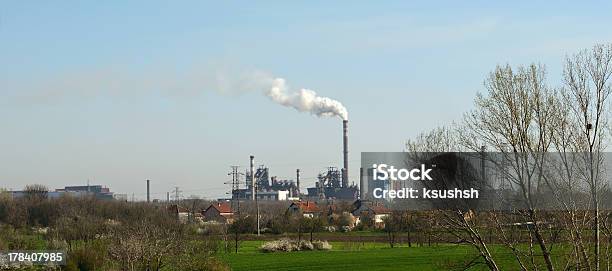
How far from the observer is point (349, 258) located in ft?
182

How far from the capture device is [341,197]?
17725cm

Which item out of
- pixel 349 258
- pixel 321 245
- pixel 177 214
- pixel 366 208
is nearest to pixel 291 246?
pixel 321 245

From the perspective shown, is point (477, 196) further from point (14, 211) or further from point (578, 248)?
point (14, 211)

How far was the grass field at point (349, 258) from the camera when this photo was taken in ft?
163

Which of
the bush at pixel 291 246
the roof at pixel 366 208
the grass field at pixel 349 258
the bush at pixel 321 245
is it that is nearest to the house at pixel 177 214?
the grass field at pixel 349 258

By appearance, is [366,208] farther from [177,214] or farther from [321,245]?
[177,214]

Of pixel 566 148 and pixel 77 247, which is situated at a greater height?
pixel 566 148

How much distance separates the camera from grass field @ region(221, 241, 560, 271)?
49719 mm

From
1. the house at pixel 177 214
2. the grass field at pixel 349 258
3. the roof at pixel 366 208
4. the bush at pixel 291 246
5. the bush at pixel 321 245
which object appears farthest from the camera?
the roof at pixel 366 208

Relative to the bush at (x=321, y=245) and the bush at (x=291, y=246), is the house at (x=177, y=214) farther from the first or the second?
the bush at (x=321, y=245)

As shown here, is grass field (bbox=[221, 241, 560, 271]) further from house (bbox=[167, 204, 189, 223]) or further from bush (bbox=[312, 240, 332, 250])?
house (bbox=[167, 204, 189, 223])

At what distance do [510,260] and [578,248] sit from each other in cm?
437

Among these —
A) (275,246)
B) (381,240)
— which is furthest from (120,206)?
(381,240)

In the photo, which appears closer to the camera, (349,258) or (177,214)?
(349,258)
